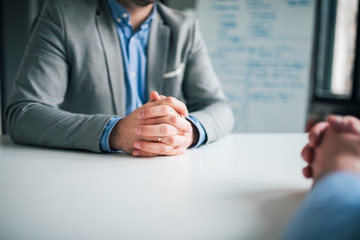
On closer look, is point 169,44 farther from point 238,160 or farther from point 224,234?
point 224,234

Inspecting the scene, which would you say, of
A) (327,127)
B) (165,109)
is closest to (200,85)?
(165,109)

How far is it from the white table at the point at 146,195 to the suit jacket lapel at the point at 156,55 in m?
0.49

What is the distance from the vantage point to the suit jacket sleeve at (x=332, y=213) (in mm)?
322

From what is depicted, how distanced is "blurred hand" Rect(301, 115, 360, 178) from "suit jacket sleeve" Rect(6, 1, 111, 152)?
47 cm

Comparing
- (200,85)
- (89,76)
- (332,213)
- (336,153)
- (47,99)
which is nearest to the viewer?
(332,213)

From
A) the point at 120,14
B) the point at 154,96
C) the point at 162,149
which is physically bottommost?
the point at 162,149

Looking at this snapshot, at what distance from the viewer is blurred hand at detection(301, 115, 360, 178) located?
1.60 ft

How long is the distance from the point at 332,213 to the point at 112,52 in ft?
3.08

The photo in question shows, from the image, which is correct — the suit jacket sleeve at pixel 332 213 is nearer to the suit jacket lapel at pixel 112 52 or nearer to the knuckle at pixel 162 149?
the knuckle at pixel 162 149

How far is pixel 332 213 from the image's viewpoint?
0.34 metres

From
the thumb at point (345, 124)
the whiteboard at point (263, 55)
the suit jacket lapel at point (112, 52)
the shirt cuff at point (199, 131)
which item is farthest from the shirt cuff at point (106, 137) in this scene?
the whiteboard at point (263, 55)

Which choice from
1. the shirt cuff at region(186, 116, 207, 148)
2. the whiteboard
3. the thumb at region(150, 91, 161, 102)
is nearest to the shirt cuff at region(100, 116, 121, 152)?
the thumb at region(150, 91, 161, 102)

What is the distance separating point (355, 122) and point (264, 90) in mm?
1952

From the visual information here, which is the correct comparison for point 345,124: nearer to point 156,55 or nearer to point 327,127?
point 327,127
